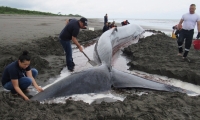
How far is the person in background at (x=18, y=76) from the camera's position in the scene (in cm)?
385

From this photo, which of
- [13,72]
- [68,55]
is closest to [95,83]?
[13,72]

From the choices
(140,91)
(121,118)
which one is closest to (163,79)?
(140,91)

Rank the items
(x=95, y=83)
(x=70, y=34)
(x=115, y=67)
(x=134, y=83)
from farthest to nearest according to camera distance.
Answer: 1. (x=115, y=67)
2. (x=70, y=34)
3. (x=134, y=83)
4. (x=95, y=83)

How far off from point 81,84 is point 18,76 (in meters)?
1.38

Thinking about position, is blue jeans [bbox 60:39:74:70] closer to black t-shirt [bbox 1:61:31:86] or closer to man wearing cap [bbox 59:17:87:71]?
man wearing cap [bbox 59:17:87:71]

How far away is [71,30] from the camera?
6.52m

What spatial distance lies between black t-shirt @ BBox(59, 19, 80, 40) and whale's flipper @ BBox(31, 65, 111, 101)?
226cm

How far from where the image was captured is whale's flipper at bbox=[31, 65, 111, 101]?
3688 mm

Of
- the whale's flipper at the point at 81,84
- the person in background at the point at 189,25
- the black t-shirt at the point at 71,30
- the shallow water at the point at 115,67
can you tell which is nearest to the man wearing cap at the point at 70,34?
the black t-shirt at the point at 71,30

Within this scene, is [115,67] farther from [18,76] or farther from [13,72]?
[13,72]

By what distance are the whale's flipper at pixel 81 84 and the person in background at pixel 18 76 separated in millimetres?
452

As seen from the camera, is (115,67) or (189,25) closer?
(115,67)

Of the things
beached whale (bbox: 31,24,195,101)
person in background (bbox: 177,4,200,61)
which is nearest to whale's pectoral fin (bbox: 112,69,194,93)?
beached whale (bbox: 31,24,195,101)

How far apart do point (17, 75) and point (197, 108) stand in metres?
3.29
